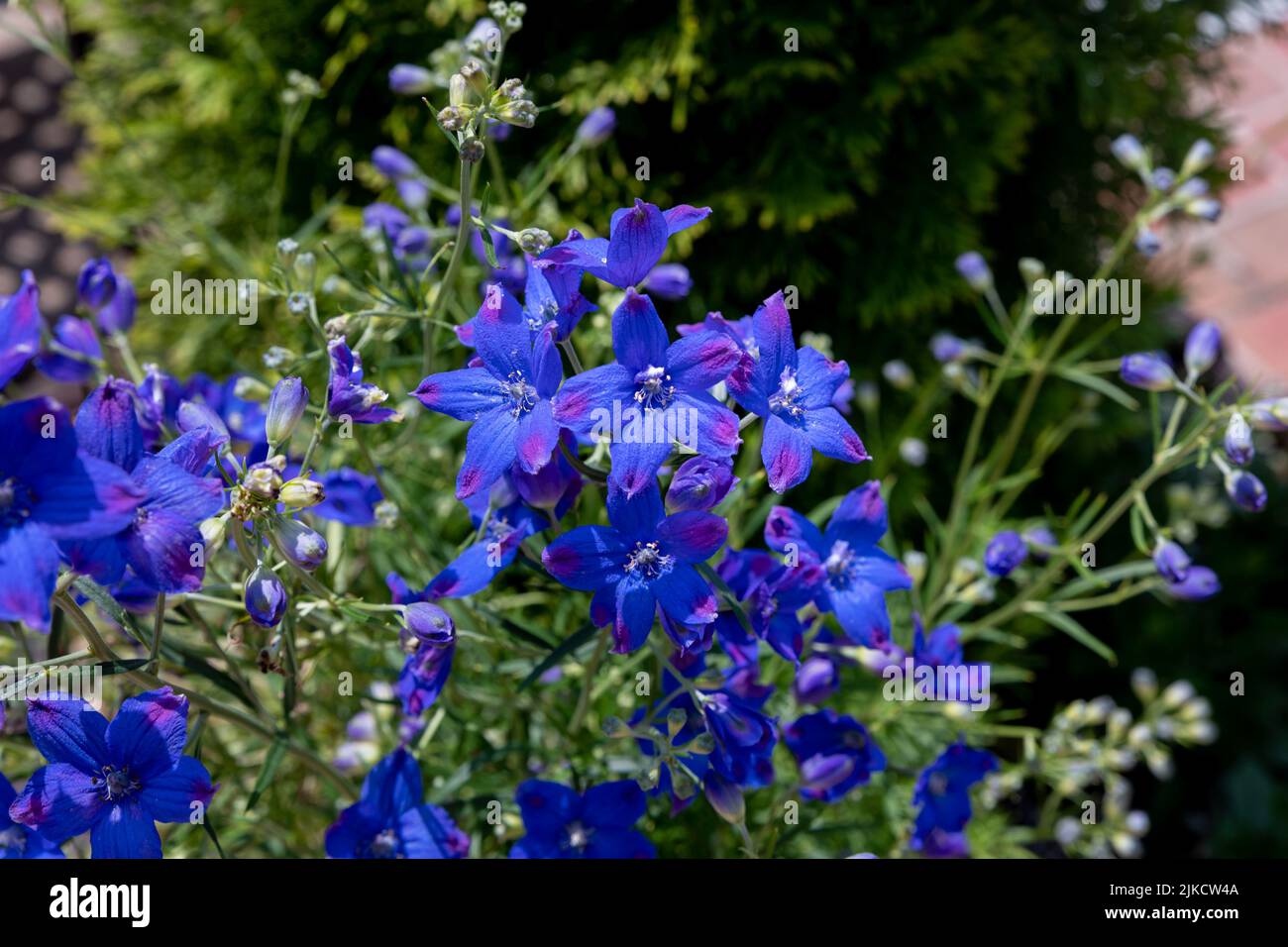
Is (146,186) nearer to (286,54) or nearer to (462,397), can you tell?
(286,54)

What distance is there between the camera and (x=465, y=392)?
1.03 m

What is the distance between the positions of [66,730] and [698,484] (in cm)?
56

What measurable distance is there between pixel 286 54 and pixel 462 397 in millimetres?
1785

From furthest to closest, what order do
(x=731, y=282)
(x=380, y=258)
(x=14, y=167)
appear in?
(x=14, y=167)
(x=731, y=282)
(x=380, y=258)

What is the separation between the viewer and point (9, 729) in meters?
1.31

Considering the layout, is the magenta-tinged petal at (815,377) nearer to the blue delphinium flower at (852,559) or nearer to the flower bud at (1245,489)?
the blue delphinium flower at (852,559)

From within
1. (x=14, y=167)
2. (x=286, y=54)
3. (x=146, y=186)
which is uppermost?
(x=14, y=167)

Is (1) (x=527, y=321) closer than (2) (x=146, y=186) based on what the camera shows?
Yes

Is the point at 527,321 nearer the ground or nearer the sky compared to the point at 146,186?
nearer the ground

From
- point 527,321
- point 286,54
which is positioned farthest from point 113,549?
point 286,54

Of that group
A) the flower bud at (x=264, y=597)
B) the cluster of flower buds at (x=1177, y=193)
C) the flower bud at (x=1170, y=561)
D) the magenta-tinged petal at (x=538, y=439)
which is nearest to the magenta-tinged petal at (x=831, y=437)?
the magenta-tinged petal at (x=538, y=439)

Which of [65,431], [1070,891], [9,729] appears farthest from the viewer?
[9,729]

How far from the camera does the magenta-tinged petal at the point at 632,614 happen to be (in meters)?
1.00

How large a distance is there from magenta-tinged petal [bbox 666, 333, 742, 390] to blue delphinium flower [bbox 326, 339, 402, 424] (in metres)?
0.28
